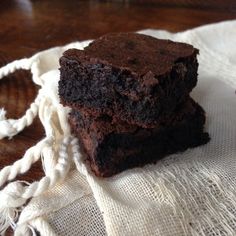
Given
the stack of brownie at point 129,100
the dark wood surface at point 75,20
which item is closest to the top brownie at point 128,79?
the stack of brownie at point 129,100

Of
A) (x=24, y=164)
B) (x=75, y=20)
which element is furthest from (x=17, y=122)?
(x=75, y=20)

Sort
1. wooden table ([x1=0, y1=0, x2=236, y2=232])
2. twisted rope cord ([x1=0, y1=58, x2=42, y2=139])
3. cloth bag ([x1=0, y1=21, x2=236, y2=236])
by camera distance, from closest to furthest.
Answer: cloth bag ([x1=0, y1=21, x2=236, y2=236])
twisted rope cord ([x1=0, y1=58, x2=42, y2=139])
wooden table ([x1=0, y1=0, x2=236, y2=232])

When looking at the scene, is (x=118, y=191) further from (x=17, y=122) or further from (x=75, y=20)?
(x=75, y=20)

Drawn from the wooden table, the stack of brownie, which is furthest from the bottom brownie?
the wooden table

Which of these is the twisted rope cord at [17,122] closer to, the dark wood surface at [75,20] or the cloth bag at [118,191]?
the cloth bag at [118,191]

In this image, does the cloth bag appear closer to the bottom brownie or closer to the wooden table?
→ the bottom brownie

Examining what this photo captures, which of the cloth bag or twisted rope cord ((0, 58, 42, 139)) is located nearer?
the cloth bag

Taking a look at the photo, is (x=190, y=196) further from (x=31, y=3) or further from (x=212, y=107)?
(x=31, y=3)
